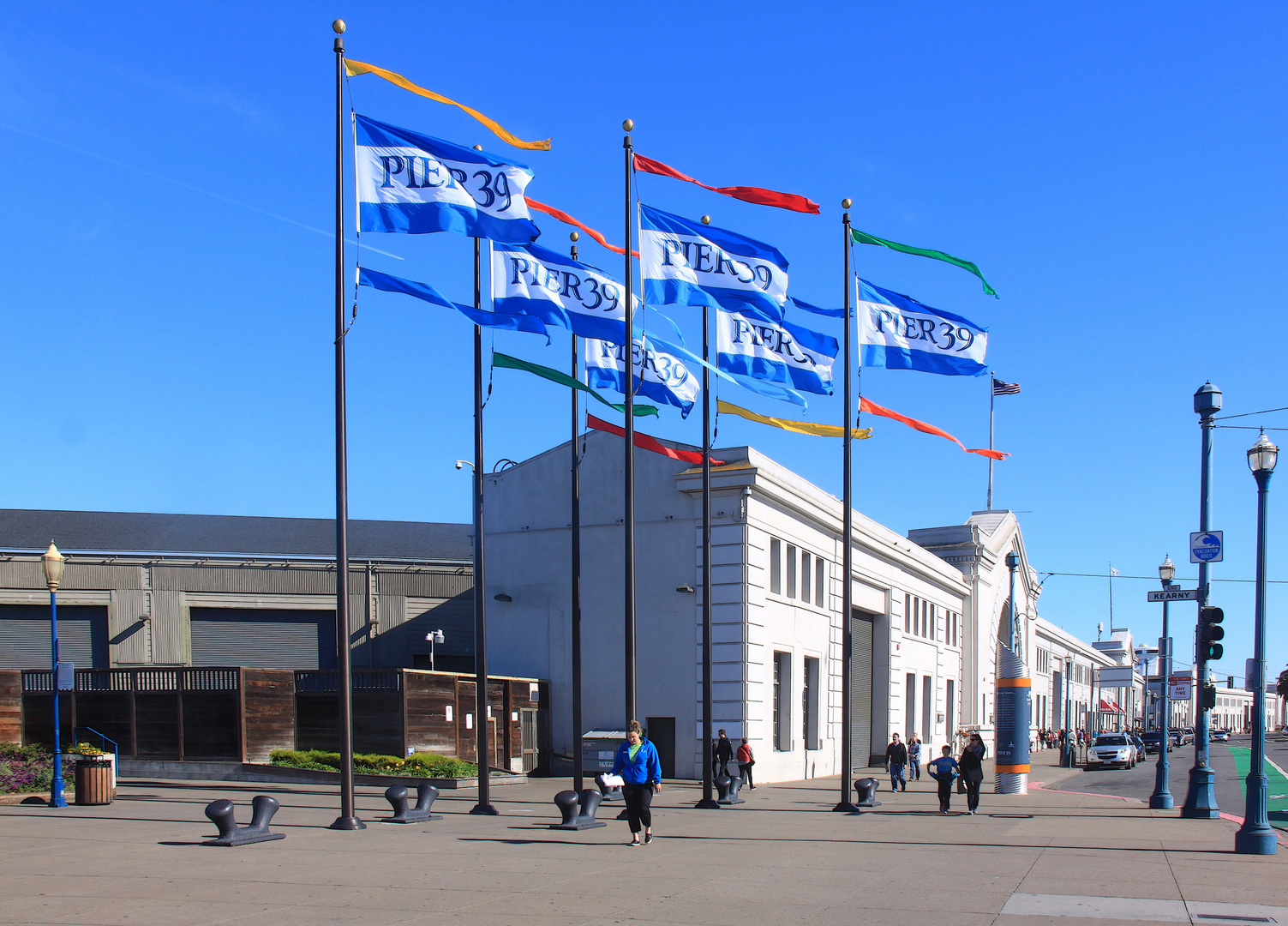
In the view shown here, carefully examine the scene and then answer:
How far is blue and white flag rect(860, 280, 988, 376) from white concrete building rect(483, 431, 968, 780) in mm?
7517

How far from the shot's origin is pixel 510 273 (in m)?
21.3

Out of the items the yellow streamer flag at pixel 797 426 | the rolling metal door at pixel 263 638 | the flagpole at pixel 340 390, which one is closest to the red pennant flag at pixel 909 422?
the yellow streamer flag at pixel 797 426

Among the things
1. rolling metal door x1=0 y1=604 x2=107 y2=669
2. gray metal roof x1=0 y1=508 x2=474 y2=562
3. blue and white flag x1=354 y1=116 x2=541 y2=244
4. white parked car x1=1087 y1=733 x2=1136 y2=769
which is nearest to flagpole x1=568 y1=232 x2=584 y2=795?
blue and white flag x1=354 y1=116 x2=541 y2=244

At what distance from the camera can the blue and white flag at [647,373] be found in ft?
81.0

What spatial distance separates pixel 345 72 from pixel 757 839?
13550 mm

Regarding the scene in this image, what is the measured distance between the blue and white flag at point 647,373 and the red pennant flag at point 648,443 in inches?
37.6

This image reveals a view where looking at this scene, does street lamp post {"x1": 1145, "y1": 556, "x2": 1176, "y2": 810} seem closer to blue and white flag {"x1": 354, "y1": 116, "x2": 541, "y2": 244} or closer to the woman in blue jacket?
the woman in blue jacket

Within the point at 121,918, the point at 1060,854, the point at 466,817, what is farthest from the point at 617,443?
the point at 121,918

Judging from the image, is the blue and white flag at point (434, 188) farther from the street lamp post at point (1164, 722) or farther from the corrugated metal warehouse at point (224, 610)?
the corrugated metal warehouse at point (224, 610)

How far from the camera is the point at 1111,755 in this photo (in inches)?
2128

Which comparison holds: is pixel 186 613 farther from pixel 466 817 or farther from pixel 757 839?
pixel 757 839

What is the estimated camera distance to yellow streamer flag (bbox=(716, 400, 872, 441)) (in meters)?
25.7

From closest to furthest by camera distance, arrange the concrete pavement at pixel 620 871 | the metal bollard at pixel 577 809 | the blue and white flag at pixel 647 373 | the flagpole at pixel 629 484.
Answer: the concrete pavement at pixel 620 871, the metal bollard at pixel 577 809, the flagpole at pixel 629 484, the blue and white flag at pixel 647 373

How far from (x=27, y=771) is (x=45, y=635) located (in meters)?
19.6
